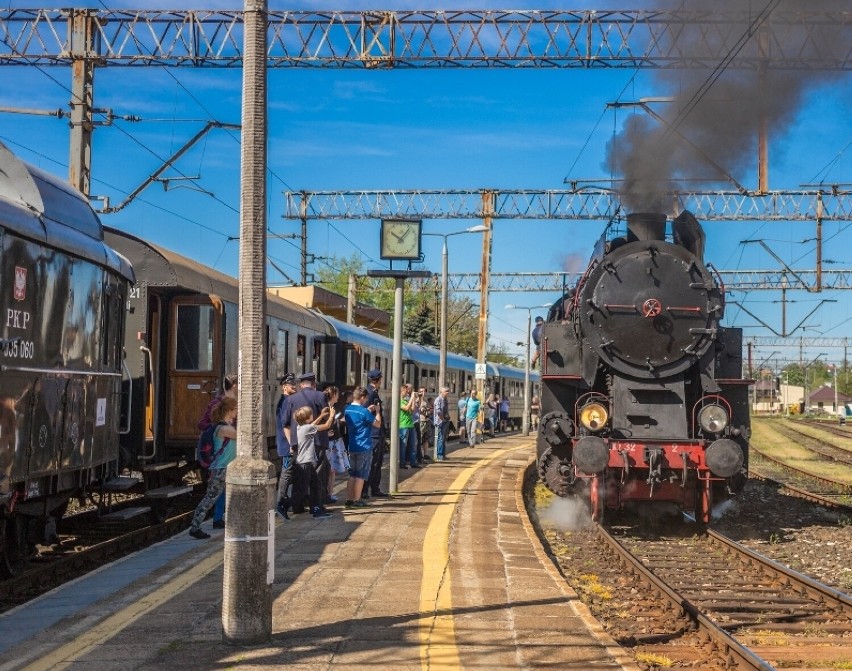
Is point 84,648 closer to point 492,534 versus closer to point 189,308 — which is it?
point 492,534

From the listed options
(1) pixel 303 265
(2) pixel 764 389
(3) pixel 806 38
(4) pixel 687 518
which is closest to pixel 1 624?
(4) pixel 687 518

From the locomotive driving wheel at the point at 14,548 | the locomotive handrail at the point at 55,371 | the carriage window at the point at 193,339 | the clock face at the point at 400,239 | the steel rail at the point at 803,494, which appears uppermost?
the clock face at the point at 400,239

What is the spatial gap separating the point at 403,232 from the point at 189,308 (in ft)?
10.1

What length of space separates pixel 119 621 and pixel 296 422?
5.42 m

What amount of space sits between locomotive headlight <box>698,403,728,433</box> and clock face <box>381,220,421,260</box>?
4395mm

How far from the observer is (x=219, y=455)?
35.9 ft

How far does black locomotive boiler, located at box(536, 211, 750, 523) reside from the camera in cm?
1274

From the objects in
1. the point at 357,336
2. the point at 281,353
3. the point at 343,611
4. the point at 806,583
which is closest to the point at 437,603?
Result: the point at 343,611

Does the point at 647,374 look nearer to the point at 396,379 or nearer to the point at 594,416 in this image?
the point at 594,416

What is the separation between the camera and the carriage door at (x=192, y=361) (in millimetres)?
14047

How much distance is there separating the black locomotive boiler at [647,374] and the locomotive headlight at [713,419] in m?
0.01

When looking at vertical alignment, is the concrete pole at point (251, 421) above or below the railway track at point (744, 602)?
above

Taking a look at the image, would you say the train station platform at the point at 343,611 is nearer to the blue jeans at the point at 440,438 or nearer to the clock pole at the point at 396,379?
the clock pole at the point at 396,379

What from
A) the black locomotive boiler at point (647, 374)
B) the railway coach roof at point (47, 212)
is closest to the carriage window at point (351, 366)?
the black locomotive boiler at point (647, 374)
